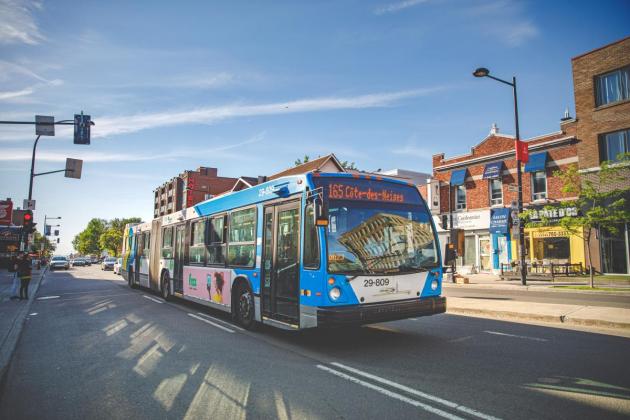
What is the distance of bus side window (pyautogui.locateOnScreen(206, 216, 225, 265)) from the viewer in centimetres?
973

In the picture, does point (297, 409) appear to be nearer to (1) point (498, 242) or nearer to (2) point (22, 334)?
(2) point (22, 334)

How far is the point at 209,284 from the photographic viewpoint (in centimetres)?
1020

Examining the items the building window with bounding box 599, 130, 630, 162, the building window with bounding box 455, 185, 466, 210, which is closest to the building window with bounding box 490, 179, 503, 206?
the building window with bounding box 455, 185, 466, 210

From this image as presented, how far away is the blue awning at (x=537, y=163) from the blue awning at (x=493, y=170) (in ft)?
6.82

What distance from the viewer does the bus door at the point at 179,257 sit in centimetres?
1228

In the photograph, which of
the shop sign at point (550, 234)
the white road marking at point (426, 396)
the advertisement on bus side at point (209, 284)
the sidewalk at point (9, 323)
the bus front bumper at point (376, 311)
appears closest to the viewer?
the white road marking at point (426, 396)

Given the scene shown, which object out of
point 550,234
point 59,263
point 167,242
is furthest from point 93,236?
point 550,234

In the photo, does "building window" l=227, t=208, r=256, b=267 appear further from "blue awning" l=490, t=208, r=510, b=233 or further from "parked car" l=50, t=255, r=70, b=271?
"parked car" l=50, t=255, r=70, b=271

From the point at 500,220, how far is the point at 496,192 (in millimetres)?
2418

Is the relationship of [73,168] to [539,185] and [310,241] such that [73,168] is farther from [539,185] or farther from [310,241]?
[539,185]

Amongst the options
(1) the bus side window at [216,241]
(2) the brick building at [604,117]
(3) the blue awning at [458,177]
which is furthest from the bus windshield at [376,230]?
(3) the blue awning at [458,177]

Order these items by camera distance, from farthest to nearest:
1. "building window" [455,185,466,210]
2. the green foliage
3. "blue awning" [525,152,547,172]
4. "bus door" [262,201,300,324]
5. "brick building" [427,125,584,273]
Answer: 1. the green foliage
2. "building window" [455,185,466,210]
3. "blue awning" [525,152,547,172]
4. "brick building" [427,125,584,273]
5. "bus door" [262,201,300,324]

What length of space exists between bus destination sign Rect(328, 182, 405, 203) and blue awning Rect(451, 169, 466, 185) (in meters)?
25.8

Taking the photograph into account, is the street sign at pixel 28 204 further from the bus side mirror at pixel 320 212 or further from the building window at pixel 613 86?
the building window at pixel 613 86
